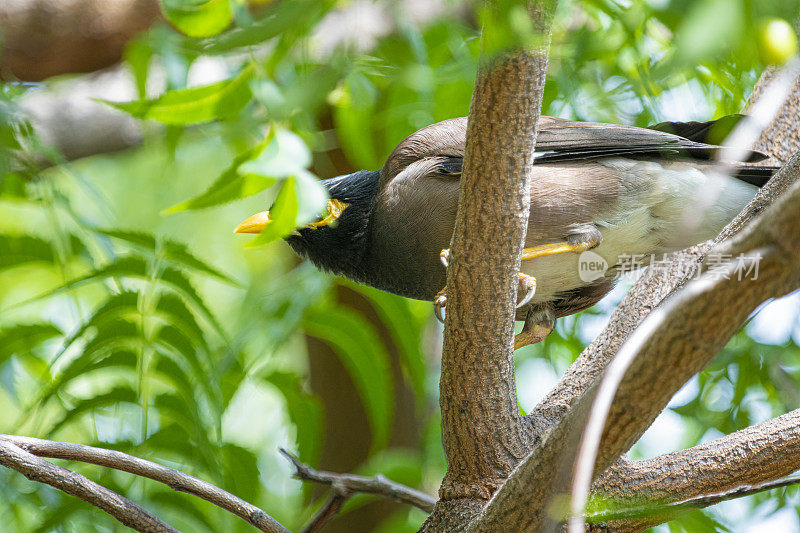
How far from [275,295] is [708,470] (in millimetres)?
1717

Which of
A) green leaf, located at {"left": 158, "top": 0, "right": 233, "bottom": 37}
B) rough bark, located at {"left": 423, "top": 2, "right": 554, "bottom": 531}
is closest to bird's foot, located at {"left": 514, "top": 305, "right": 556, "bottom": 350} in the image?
rough bark, located at {"left": 423, "top": 2, "right": 554, "bottom": 531}

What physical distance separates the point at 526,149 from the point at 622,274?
4.13 feet

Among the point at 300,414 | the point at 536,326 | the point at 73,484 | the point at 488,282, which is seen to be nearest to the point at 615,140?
the point at 536,326

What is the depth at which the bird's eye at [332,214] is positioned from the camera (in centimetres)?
275

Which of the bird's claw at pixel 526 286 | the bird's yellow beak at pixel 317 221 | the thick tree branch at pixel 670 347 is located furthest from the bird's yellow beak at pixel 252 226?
the thick tree branch at pixel 670 347

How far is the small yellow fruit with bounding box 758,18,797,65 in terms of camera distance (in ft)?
2.47

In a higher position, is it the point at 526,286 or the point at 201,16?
the point at 201,16

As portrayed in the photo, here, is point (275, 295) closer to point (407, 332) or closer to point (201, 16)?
point (407, 332)

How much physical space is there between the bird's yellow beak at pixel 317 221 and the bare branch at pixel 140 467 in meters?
1.12

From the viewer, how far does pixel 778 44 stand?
928 millimetres

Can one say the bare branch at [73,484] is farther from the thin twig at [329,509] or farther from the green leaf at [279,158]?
the green leaf at [279,158]

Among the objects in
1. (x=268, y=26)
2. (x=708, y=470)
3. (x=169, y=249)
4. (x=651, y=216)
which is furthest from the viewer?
(x=651, y=216)

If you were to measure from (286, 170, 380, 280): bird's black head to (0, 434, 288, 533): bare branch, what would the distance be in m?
1.22

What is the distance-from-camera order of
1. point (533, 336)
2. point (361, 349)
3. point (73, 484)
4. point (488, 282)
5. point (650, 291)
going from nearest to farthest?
point (73, 484) < point (488, 282) < point (650, 291) < point (533, 336) < point (361, 349)
